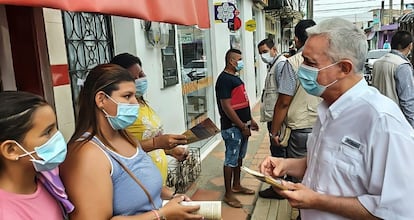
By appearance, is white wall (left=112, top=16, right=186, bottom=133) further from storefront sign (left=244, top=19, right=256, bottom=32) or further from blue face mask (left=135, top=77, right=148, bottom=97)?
storefront sign (left=244, top=19, right=256, bottom=32)

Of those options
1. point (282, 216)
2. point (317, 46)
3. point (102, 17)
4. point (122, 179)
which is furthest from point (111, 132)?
point (282, 216)

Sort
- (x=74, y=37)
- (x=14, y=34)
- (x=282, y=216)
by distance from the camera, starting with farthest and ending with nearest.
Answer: (x=282, y=216) < (x=74, y=37) < (x=14, y=34)

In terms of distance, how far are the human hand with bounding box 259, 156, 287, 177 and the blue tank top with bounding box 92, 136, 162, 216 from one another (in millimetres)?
634

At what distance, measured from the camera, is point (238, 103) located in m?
4.11

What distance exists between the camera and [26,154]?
126 cm

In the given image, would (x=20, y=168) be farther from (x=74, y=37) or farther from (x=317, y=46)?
(x=74, y=37)

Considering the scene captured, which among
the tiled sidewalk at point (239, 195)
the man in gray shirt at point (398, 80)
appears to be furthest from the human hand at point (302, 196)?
the man in gray shirt at point (398, 80)

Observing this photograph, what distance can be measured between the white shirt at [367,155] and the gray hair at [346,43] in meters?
0.12

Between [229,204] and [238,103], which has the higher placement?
[238,103]

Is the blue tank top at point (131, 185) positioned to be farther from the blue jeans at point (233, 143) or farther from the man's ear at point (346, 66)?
the blue jeans at point (233, 143)

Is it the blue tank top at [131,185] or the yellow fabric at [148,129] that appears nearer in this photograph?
the blue tank top at [131,185]

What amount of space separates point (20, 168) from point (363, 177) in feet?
4.41

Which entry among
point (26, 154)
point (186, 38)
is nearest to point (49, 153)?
point (26, 154)

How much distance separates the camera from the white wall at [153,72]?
354cm
